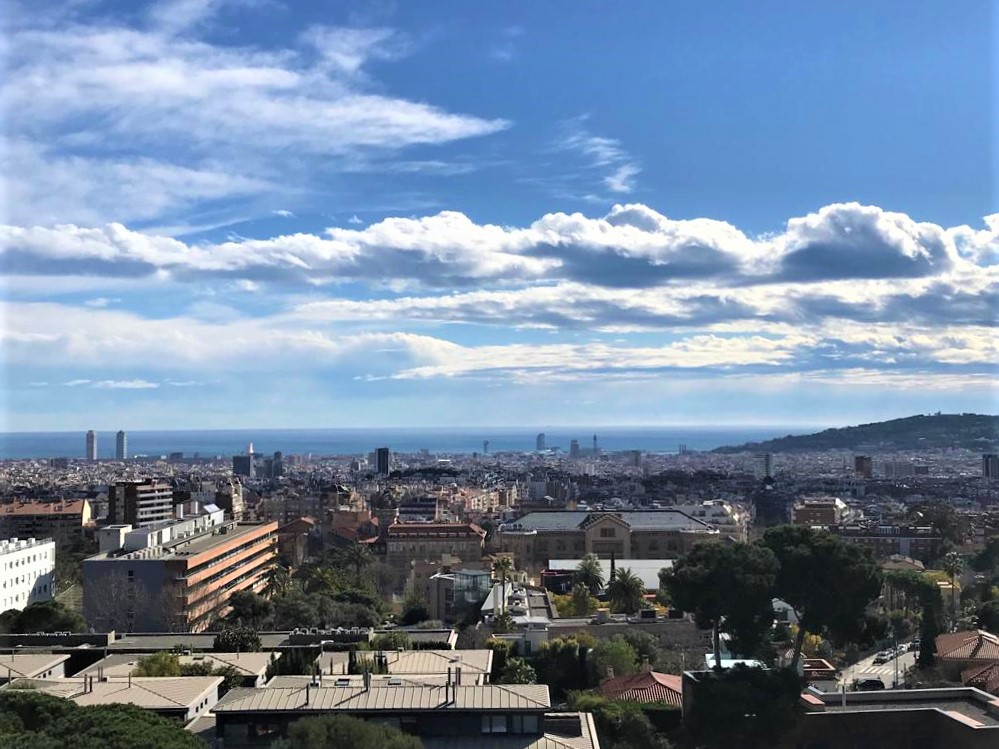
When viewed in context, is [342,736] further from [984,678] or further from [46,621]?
[46,621]

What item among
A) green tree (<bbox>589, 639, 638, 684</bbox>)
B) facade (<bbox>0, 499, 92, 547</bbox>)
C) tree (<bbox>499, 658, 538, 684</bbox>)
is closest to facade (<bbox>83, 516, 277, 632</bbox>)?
green tree (<bbox>589, 639, 638, 684</bbox>)

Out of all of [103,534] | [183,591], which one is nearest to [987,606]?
[183,591]

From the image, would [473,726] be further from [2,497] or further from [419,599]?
[2,497]

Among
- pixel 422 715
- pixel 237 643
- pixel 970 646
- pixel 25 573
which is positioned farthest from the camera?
pixel 25 573

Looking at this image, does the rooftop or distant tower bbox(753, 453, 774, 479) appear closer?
the rooftop

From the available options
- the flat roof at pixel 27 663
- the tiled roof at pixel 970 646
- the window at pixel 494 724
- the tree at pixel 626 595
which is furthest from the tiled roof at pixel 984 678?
the flat roof at pixel 27 663

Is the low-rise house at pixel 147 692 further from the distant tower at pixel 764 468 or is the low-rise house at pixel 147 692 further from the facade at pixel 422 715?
the distant tower at pixel 764 468

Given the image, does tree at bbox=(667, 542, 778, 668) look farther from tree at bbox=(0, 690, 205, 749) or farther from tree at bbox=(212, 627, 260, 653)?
tree at bbox=(0, 690, 205, 749)

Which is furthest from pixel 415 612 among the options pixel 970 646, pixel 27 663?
pixel 27 663
